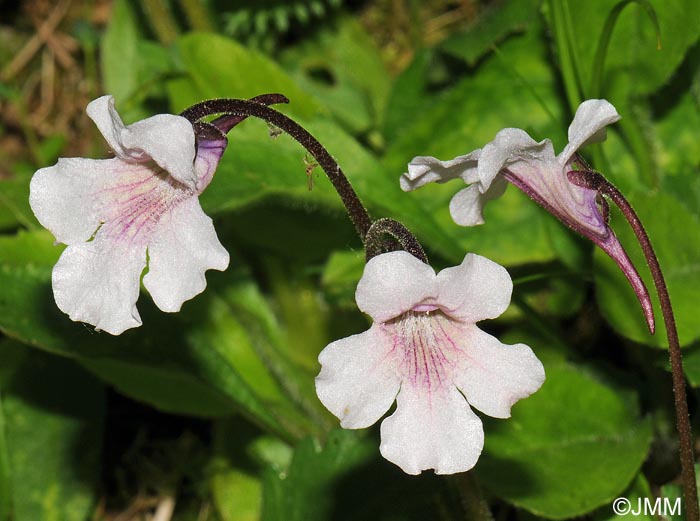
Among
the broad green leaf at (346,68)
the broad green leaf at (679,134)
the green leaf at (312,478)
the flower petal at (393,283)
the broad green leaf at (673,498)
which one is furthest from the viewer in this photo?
the broad green leaf at (346,68)

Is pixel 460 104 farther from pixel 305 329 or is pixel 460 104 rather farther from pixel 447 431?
pixel 447 431

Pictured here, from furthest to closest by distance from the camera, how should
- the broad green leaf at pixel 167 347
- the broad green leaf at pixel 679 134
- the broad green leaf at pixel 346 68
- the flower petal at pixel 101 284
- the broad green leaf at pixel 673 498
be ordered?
the broad green leaf at pixel 346 68
the broad green leaf at pixel 679 134
the broad green leaf at pixel 167 347
the broad green leaf at pixel 673 498
the flower petal at pixel 101 284

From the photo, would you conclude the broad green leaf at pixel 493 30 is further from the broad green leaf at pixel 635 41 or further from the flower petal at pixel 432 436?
the flower petal at pixel 432 436

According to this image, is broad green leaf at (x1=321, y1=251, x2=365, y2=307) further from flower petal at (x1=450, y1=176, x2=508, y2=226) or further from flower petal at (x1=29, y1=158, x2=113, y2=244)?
flower petal at (x1=29, y1=158, x2=113, y2=244)

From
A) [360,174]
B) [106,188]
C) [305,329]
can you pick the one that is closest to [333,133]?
[360,174]

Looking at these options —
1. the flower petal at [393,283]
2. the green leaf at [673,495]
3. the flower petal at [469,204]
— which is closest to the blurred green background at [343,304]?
the green leaf at [673,495]

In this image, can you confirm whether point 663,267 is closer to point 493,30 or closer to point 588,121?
point 588,121

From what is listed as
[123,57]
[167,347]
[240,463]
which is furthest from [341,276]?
[123,57]
